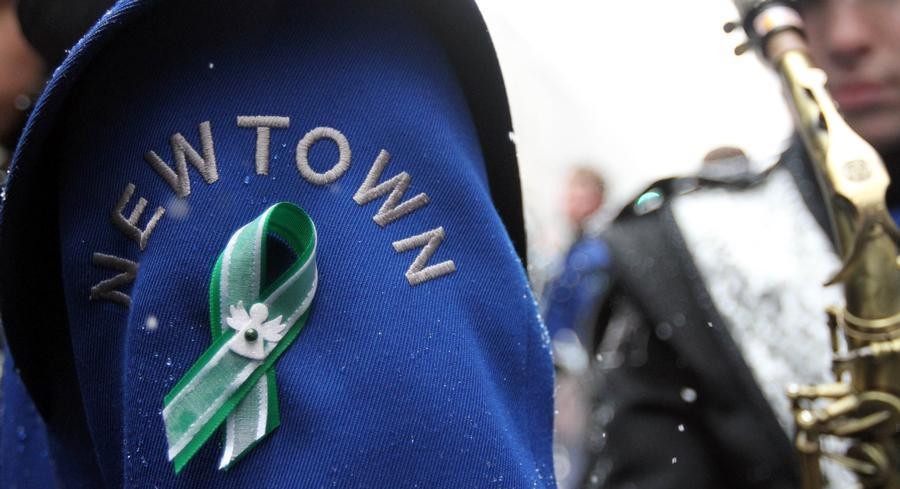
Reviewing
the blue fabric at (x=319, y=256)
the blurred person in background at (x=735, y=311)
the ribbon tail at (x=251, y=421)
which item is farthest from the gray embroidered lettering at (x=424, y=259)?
the blurred person in background at (x=735, y=311)

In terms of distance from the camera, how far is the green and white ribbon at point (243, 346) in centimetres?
Answer: 54

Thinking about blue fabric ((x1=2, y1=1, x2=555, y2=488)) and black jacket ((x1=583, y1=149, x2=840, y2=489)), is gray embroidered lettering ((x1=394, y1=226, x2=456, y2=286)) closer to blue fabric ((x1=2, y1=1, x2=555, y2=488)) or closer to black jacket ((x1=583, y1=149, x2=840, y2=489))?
blue fabric ((x1=2, y1=1, x2=555, y2=488))

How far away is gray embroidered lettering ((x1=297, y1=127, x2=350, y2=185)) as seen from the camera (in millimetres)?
593

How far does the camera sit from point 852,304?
4.32ft

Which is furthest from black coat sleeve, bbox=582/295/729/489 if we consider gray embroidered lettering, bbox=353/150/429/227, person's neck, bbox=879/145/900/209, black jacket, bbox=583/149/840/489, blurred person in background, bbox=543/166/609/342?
gray embroidered lettering, bbox=353/150/429/227

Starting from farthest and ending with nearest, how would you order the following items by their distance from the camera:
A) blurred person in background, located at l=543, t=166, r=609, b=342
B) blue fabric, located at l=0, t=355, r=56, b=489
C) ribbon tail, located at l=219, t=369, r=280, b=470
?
blurred person in background, located at l=543, t=166, r=609, b=342
blue fabric, located at l=0, t=355, r=56, b=489
ribbon tail, located at l=219, t=369, r=280, b=470

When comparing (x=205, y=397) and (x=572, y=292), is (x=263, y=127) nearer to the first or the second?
(x=205, y=397)

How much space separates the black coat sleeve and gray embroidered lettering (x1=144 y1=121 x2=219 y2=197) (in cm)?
108

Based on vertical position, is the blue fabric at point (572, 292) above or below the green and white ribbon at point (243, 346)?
below

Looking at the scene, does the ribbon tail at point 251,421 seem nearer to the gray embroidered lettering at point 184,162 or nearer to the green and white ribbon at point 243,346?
the green and white ribbon at point 243,346

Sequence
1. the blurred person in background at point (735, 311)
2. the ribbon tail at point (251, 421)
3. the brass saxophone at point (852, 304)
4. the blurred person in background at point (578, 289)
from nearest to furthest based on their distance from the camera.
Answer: the ribbon tail at point (251, 421) → the brass saxophone at point (852, 304) → the blurred person in background at point (735, 311) → the blurred person in background at point (578, 289)

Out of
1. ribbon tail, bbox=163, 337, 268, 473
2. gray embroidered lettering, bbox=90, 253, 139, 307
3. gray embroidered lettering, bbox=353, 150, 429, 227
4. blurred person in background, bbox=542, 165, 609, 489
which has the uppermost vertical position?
gray embroidered lettering, bbox=353, 150, 429, 227

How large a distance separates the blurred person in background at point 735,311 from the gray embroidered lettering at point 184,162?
107cm

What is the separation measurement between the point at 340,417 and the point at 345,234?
111mm
